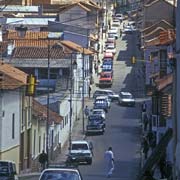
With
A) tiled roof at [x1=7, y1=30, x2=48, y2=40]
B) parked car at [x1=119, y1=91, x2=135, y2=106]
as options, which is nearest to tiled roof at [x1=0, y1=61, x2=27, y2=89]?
parked car at [x1=119, y1=91, x2=135, y2=106]

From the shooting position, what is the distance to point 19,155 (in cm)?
4600

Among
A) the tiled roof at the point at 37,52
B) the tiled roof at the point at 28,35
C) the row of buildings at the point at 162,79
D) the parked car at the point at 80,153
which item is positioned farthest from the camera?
the tiled roof at the point at 28,35

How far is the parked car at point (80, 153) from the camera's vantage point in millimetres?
48781

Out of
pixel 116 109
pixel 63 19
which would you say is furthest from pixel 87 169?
pixel 63 19

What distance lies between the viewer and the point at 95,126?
202 feet

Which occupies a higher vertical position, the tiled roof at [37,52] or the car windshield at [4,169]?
the tiled roof at [37,52]

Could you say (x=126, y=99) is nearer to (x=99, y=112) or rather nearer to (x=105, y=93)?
(x=105, y=93)

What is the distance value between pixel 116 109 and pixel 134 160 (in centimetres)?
2393

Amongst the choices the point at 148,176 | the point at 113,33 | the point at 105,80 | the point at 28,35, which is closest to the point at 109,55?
the point at 105,80

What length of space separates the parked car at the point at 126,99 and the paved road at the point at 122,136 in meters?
0.38

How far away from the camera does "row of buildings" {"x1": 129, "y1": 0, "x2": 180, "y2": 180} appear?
66.3 ft

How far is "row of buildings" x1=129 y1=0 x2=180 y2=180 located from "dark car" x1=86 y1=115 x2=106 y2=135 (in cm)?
366

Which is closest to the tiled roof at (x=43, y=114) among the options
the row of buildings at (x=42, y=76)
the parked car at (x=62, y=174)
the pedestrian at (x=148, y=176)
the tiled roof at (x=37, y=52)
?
the row of buildings at (x=42, y=76)

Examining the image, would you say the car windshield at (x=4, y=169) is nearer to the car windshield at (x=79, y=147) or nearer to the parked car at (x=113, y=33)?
the car windshield at (x=79, y=147)
